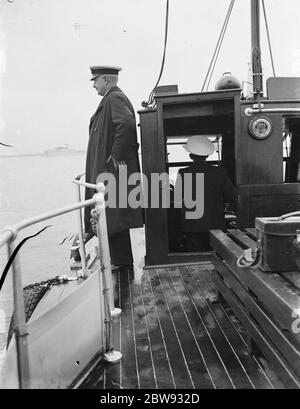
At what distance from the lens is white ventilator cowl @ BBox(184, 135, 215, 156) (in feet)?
17.3

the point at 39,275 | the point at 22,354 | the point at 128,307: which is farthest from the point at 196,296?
the point at 39,275

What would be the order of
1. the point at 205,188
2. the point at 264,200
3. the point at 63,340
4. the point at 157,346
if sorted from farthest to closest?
the point at 205,188 < the point at 264,200 < the point at 157,346 < the point at 63,340

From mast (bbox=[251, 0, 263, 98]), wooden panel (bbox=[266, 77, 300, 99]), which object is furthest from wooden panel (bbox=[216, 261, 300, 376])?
mast (bbox=[251, 0, 263, 98])

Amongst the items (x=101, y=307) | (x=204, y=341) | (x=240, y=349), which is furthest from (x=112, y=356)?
(x=240, y=349)

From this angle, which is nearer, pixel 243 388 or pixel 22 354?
pixel 22 354

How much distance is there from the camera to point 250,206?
5.04m

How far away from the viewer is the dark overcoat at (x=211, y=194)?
5.18 metres

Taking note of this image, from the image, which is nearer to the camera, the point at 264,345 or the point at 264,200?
the point at 264,345

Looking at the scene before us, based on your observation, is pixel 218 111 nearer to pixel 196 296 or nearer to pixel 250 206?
pixel 250 206

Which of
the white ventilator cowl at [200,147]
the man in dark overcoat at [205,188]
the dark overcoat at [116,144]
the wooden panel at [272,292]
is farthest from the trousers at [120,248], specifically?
the wooden panel at [272,292]

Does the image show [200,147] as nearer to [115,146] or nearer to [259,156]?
[259,156]

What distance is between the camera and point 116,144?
15.4ft

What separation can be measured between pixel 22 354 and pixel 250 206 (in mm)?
3633

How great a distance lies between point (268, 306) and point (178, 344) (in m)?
0.92
